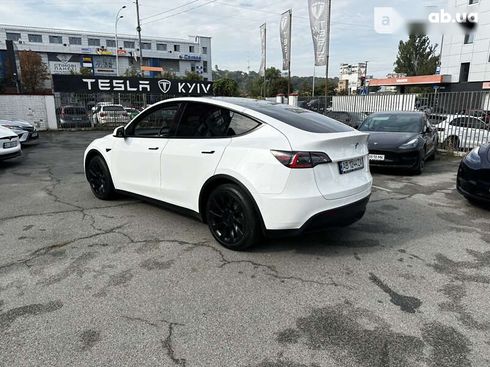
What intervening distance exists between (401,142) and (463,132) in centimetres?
527

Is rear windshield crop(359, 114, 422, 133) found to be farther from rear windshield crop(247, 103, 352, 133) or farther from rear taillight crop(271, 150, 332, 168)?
rear taillight crop(271, 150, 332, 168)

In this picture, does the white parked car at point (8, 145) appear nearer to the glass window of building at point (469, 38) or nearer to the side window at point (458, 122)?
the side window at point (458, 122)

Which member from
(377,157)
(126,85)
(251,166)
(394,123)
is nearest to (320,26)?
(126,85)

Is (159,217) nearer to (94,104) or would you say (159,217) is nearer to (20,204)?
(20,204)

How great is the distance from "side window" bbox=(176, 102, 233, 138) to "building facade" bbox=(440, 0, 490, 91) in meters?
37.9

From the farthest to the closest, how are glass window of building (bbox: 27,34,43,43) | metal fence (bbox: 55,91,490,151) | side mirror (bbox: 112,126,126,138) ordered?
glass window of building (bbox: 27,34,43,43)
metal fence (bbox: 55,91,490,151)
side mirror (bbox: 112,126,126,138)

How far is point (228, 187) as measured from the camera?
3637 millimetres

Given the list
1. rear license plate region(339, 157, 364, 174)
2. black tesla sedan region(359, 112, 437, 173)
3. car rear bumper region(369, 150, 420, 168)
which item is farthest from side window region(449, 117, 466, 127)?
rear license plate region(339, 157, 364, 174)

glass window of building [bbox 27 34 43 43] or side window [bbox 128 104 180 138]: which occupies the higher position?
glass window of building [bbox 27 34 43 43]

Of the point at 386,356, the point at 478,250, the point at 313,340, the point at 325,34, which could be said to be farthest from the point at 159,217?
the point at 325,34

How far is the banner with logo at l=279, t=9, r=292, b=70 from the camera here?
845 inches

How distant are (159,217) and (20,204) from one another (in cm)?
241

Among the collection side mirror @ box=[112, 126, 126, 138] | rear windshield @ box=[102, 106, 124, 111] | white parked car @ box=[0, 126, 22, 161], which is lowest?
white parked car @ box=[0, 126, 22, 161]

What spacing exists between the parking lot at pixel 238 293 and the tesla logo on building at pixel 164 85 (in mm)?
17722
